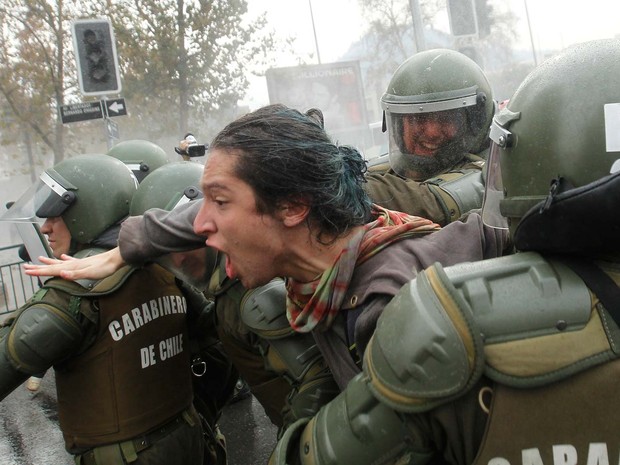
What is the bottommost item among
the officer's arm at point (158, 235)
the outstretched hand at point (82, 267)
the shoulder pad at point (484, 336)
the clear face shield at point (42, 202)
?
the shoulder pad at point (484, 336)

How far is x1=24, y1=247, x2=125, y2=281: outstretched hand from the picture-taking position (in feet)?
6.61

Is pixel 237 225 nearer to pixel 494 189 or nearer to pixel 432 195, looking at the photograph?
pixel 494 189

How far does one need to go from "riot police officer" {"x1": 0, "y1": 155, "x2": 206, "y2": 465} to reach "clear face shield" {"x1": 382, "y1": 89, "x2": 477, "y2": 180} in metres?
1.10

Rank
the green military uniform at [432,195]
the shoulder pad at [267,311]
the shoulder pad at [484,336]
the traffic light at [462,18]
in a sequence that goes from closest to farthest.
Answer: the shoulder pad at [484,336]
the shoulder pad at [267,311]
the green military uniform at [432,195]
the traffic light at [462,18]

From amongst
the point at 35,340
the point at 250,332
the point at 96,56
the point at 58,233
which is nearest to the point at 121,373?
the point at 35,340

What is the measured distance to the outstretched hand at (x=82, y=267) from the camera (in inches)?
79.3

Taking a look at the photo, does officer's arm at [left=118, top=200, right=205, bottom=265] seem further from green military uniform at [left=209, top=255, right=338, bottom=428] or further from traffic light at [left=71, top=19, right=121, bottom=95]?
traffic light at [left=71, top=19, right=121, bottom=95]

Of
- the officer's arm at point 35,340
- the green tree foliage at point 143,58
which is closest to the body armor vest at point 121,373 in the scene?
the officer's arm at point 35,340

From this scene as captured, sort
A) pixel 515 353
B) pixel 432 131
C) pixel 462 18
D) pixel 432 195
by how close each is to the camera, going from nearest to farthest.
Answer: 1. pixel 515 353
2. pixel 432 195
3. pixel 432 131
4. pixel 462 18

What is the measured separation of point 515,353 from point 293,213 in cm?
70

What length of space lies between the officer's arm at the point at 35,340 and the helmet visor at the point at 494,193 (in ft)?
4.24

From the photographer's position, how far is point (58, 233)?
8.20 ft

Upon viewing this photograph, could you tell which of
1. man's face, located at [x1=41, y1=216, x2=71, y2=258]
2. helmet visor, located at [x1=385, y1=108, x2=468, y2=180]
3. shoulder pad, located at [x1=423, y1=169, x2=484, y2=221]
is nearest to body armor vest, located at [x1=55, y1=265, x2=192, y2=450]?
man's face, located at [x1=41, y1=216, x2=71, y2=258]

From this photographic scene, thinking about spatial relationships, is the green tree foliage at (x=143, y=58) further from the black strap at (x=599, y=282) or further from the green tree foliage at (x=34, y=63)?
the black strap at (x=599, y=282)
